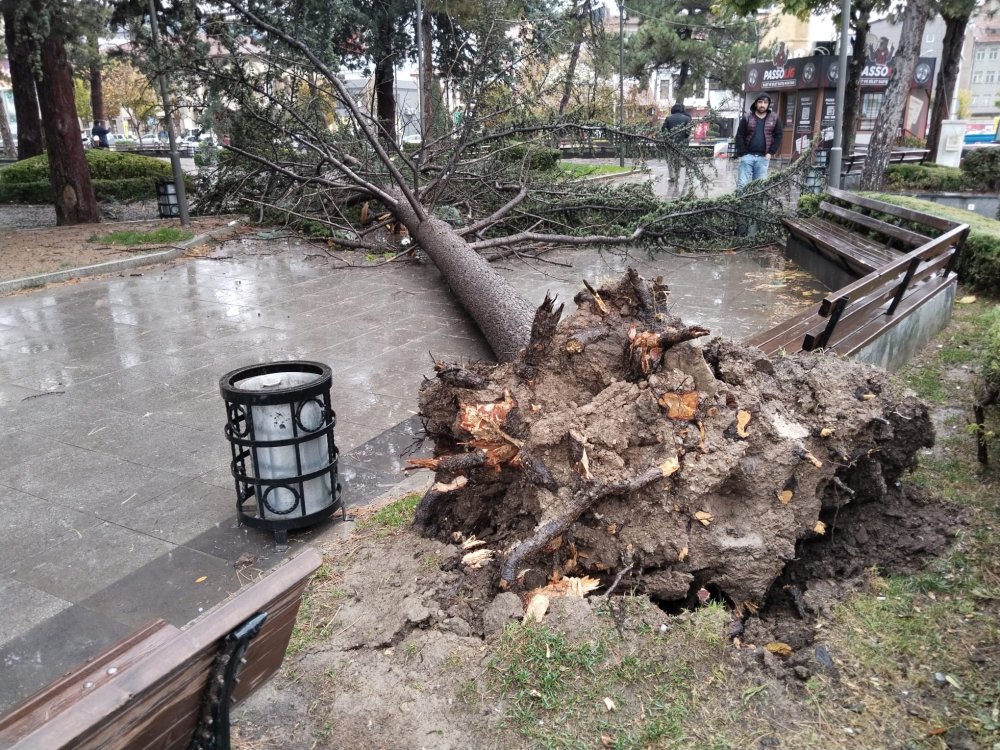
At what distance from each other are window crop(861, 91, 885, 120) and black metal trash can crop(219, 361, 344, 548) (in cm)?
3382

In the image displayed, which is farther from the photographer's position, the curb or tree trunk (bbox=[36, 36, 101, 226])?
tree trunk (bbox=[36, 36, 101, 226])

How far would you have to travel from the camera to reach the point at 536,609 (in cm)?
275

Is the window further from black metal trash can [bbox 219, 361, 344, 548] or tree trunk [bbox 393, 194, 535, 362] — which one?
black metal trash can [bbox 219, 361, 344, 548]

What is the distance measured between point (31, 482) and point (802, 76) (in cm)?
3043

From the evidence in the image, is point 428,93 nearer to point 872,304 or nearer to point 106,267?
point 106,267

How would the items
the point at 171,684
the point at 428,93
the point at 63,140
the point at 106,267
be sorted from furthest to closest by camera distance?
the point at 428,93 < the point at 63,140 < the point at 106,267 < the point at 171,684

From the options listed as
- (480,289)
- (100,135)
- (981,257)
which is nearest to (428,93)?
(480,289)

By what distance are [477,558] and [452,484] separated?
0.40 meters

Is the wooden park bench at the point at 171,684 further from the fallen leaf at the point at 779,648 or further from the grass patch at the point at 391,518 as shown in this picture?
the fallen leaf at the point at 779,648

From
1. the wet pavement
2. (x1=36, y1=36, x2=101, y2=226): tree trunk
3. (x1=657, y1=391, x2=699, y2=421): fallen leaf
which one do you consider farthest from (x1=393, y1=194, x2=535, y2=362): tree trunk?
(x1=36, y1=36, x2=101, y2=226): tree trunk

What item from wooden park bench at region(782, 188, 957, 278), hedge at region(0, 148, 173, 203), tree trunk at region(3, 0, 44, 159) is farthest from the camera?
hedge at region(0, 148, 173, 203)

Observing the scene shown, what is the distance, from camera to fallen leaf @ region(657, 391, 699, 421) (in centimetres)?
Result: 307

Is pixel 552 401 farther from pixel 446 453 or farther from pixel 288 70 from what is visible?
pixel 288 70

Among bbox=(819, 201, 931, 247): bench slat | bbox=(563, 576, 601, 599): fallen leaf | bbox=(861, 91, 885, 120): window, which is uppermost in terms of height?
bbox=(861, 91, 885, 120): window
